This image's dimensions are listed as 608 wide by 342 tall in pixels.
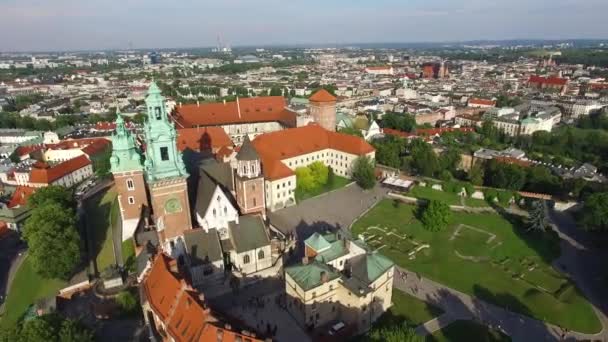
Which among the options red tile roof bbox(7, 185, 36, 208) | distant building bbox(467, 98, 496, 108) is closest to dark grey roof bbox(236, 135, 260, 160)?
red tile roof bbox(7, 185, 36, 208)

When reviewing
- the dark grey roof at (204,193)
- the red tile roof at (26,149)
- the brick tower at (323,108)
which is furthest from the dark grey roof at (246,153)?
the red tile roof at (26,149)

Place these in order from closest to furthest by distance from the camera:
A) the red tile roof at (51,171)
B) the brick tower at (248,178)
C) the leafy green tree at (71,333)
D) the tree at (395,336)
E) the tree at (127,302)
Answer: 1. the tree at (395,336)
2. the leafy green tree at (71,333)
3. the tree at (127,302)
4. the brick tower at (248,178)
5. the red tile roof at (51,171)

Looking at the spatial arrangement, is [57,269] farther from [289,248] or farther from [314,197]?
[314,197]

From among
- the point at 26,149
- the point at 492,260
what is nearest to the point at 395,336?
the point at 492,260

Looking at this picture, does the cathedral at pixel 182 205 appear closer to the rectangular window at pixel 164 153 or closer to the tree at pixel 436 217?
the rectangular window at pixel 164 153

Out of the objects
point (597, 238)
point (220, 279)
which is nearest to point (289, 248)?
point (220, 279)

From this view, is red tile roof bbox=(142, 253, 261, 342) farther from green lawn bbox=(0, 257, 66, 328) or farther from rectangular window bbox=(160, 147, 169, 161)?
green lawn bbox=(0, 257, 66, 328)
